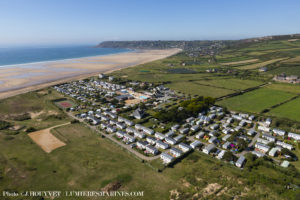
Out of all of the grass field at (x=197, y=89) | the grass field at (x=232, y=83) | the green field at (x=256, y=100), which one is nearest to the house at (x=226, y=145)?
the green field at (x=256, y=100)

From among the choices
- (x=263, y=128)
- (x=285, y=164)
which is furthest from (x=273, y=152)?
(x=263, y=128)

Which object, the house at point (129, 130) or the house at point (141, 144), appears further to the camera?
the house at point (129, 130)

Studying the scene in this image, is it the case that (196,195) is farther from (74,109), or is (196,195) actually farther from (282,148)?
(74,109)

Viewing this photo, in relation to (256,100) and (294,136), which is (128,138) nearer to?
(294,136)

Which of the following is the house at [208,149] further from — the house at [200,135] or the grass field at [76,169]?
the grass field at [76,169]

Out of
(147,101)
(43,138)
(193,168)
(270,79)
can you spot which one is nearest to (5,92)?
(43,138)

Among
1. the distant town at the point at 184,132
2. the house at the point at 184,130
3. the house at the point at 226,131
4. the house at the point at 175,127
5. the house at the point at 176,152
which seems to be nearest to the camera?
the house at the point at 176,152

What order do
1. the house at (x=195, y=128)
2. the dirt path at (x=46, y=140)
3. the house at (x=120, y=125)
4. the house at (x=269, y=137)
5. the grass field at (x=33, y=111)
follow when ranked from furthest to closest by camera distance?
the grass field at (x=33, y=111), the house at (x=120, y=125), the house at (x=195, y=128), the house at (x=269, y=137), the dirt path at (x=46, y=140)
